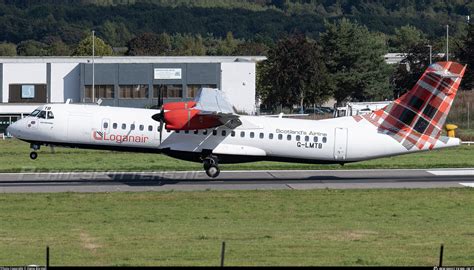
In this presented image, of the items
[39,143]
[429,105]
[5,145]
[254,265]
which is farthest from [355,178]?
[5,145]

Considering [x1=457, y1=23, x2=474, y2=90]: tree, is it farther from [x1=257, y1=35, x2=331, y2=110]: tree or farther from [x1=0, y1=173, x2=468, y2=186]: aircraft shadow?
[x1=0, y1=173, x2=468, y2=186]: aircraft shadow

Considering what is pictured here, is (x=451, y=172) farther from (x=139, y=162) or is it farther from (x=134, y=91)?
(x=134, y=91)

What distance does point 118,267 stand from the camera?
84.7ft

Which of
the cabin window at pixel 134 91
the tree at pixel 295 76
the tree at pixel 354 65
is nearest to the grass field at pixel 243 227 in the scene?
the cabin window at pixel 134 91

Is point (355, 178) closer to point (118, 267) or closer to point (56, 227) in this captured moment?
point (56, 227)

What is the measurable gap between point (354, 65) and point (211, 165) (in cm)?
8186

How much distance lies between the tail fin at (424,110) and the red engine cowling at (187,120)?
7.49m

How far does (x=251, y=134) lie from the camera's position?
48.2m

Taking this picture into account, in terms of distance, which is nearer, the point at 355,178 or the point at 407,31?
the point at 355,178

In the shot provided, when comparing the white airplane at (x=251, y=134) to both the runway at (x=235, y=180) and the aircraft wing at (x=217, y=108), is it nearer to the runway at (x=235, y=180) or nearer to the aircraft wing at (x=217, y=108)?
the aircraft wing at (x=217, y=108)

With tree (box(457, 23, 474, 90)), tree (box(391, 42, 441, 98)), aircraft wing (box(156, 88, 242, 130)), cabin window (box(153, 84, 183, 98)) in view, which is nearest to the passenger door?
aircraft wing (box(156, 88, 242, 130))

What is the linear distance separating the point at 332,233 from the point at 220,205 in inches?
315

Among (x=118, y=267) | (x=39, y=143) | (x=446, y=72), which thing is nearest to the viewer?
(x=118, y=267)

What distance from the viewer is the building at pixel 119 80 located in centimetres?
11112
